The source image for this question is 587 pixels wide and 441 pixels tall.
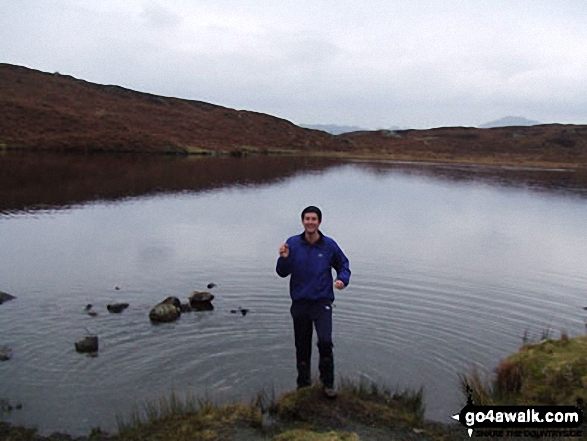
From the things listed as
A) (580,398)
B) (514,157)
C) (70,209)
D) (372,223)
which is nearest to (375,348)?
(580,398)

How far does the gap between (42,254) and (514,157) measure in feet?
393

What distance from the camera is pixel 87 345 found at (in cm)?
1134

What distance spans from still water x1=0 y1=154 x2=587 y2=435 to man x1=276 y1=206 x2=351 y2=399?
189 centimetres

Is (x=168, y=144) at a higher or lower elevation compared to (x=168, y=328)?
higher

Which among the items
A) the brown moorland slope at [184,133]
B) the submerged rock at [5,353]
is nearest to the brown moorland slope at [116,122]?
the brown moorland slope at [184,133]

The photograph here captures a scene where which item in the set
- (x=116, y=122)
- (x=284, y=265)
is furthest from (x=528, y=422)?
(x=116, y=122)

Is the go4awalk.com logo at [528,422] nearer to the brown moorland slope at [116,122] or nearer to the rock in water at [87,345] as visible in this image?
the rock in water at [87,345]

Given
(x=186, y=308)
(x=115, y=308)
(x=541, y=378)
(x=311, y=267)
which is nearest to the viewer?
(x=311, y=267)

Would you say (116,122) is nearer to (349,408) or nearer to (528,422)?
(349,408)

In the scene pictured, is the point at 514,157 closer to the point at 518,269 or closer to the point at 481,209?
the point at 481,209

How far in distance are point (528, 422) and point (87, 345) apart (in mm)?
8167

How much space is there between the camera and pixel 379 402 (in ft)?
29.7

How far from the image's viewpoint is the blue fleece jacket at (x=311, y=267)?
8.39 m

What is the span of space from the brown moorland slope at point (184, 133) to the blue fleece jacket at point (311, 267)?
249ft
